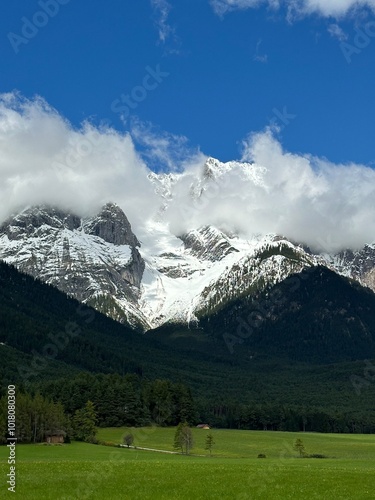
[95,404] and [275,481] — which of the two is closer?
[275,481]

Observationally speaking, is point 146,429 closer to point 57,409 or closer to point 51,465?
point 57,409

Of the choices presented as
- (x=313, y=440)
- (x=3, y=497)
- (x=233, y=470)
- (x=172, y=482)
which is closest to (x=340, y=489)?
(x=172, y=482)

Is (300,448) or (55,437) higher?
(55,437)

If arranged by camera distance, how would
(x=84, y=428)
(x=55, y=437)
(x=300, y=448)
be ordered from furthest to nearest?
1. (x=84, y=428)
2. (x=300, y=448)
3. (x=55, y=437)

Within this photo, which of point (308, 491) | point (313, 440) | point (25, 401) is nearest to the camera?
point (308, 491)

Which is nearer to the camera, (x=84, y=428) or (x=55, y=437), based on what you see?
(x=55, y=437)

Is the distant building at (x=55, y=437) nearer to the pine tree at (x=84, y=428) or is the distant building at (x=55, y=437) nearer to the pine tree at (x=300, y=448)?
the pine tree at (x=84, y=428)

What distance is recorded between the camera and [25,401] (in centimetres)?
14238

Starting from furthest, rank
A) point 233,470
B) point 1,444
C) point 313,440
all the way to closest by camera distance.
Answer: point 313,440 < point 1,444 < point 233,470

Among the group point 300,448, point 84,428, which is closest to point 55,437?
point 84,428

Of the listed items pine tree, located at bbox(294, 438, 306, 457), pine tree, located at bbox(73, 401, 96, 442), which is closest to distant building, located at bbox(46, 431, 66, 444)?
pine tree, located at bbox(73, 401, 96, 442)

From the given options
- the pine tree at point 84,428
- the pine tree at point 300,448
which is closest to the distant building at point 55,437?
the pine tree at point 84,428

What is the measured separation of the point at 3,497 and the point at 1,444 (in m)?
87.3

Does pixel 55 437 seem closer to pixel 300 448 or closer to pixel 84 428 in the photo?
pixel 84 428
